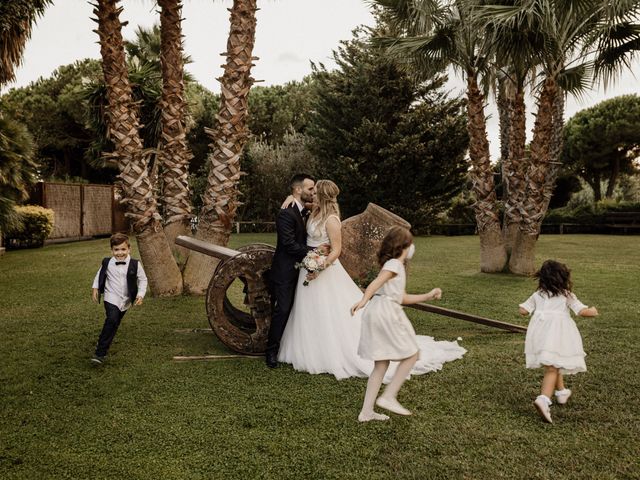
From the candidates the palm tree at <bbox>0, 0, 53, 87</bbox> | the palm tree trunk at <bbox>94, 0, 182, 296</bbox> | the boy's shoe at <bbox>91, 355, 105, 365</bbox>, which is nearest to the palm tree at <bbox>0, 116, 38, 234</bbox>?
the palm tree at <bbox>0, 0, 53, 87</bbox>

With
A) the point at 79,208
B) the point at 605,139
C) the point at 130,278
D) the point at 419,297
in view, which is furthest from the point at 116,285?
the point at 605,139

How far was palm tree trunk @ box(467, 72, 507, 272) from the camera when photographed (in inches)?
517

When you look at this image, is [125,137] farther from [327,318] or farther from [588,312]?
[588,312]

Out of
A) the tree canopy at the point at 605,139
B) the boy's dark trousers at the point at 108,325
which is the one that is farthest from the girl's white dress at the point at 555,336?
the tree canopy at the point at 605,139

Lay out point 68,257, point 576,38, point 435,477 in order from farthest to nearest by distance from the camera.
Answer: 1. point 68,257
2. point 576,38
3. point 435,477

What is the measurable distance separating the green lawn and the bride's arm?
1.08m

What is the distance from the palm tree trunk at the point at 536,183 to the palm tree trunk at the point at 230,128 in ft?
21.5

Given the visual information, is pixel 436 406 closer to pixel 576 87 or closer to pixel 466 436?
pixel 466 436

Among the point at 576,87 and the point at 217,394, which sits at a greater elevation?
the point at 576,87

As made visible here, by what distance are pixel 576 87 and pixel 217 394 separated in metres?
13.0

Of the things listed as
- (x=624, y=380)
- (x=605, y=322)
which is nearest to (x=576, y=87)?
(x=605, y=322)

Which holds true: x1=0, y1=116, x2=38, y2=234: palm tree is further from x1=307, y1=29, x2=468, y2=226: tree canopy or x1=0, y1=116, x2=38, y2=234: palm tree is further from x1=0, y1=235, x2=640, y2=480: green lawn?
x1=307, y1=29, x2=468, y2=226: tree canopy

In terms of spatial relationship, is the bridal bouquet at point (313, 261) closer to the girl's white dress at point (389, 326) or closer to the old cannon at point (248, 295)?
the old cannon at point (248, 295)

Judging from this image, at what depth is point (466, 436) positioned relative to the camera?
12.4 ft
